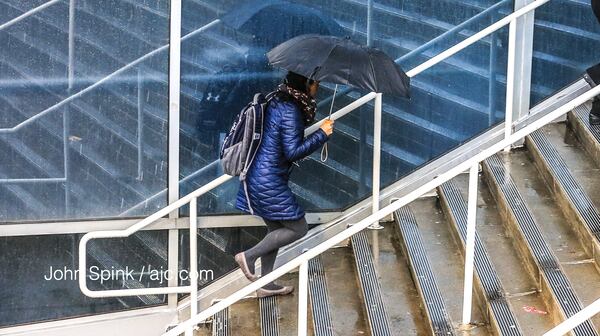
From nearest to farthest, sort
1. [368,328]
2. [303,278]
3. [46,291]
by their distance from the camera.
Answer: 1. [303,278]
2. [368,328]
3. [46,291]

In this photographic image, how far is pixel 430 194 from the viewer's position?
8.52 m

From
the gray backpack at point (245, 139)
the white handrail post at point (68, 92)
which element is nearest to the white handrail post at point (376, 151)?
the gray backpack at point (245, 139)

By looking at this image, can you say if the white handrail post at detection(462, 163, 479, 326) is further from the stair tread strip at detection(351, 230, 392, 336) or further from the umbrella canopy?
the umbrella canopy

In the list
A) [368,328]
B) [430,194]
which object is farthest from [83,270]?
[430,194]

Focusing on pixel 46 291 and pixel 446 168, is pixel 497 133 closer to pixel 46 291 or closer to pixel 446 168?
pixel 446 168

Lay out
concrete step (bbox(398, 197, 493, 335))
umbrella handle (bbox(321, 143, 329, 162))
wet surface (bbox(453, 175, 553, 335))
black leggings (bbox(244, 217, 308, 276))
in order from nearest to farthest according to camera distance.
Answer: wet surface (bbox(453, 175, 553, 335)), concrete step (bbox(398, 197, 493, 335)), black leggings (bbox(244, 217, 308, 276)), umbrella handle (bbox(321, 143, 329, 162))

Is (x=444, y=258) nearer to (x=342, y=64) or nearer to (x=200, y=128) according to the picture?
(x=342, y=64)

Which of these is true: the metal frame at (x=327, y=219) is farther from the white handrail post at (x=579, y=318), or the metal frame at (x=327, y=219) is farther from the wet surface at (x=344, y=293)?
the white handrail post at (x=579, y=318)

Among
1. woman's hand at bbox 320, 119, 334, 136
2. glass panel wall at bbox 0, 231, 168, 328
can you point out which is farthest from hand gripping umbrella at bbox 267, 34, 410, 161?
glass panel wall at bbox 0, 231, 168, 328

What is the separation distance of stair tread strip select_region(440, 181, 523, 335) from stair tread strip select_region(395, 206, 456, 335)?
0.80 ft

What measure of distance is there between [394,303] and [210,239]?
1.52m

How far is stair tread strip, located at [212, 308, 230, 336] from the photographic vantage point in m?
7.70

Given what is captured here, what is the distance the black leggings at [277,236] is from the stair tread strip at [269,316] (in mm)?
314

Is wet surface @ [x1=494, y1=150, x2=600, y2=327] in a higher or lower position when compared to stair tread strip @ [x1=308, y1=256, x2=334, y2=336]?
higher
